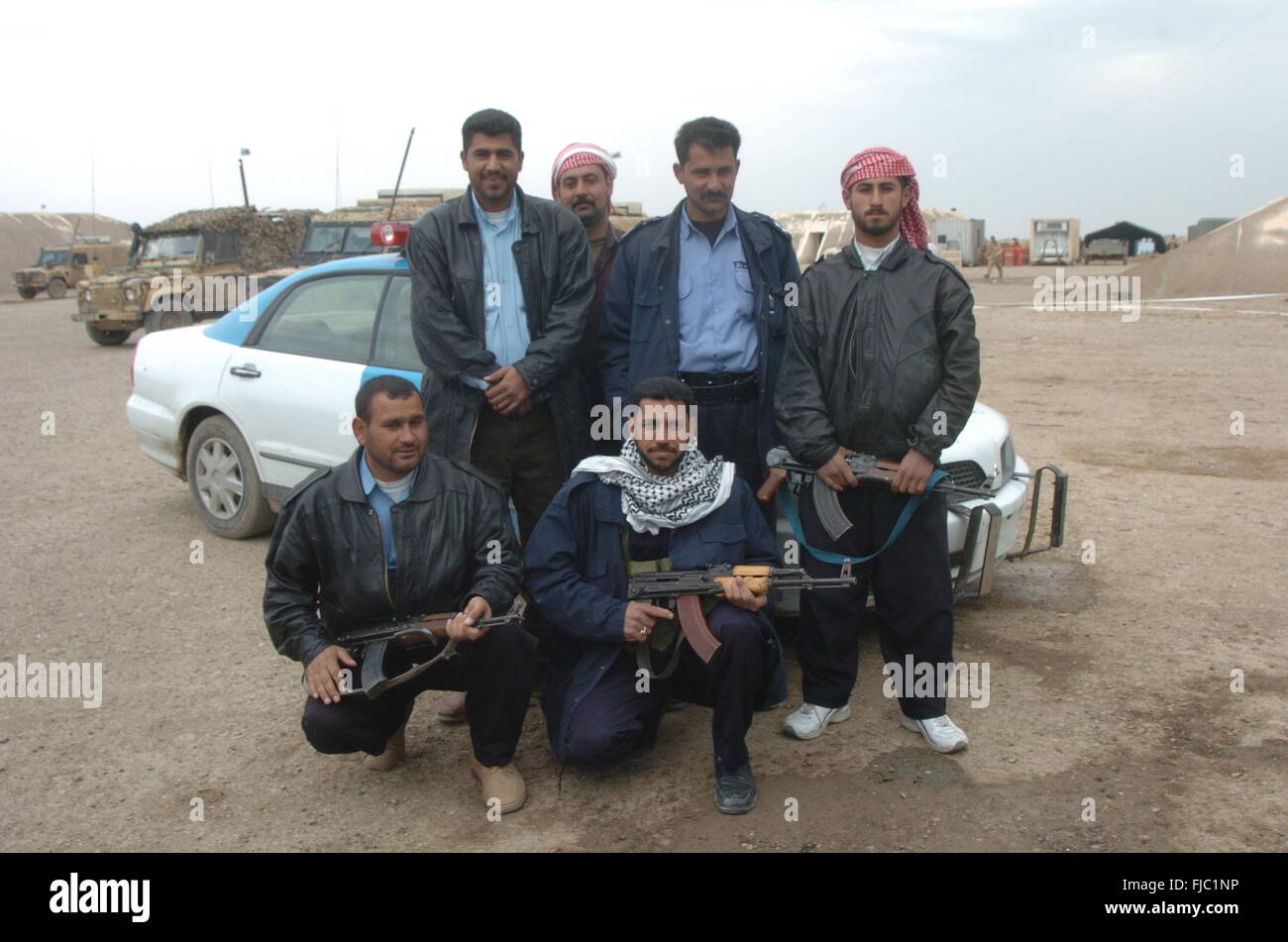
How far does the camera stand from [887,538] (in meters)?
3.38

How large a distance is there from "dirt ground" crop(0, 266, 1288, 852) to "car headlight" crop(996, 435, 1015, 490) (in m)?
0.59

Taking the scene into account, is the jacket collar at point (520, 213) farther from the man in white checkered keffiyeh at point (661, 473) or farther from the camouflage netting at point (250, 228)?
the camouflage netting at point (250, 228)

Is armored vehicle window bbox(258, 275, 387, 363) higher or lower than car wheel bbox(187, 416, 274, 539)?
higher

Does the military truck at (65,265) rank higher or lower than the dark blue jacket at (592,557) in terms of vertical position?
higher

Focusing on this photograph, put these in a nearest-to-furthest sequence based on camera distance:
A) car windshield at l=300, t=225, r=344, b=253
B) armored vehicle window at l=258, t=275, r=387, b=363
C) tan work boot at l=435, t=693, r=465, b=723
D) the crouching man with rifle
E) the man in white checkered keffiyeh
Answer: the crouching man with rifle → the man in white checkered keffiyeh → tan work boot at l=435, t=693, r=465, b=723 → armored vehicle window at l=258, t=275, r=387, b=363 → car windshield at l=300, t=225, r=344, b=253

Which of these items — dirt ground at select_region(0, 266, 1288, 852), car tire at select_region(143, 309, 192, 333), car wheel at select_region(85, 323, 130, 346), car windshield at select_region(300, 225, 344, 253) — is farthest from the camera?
car wheel at select_region(85, 323, 130, 346)

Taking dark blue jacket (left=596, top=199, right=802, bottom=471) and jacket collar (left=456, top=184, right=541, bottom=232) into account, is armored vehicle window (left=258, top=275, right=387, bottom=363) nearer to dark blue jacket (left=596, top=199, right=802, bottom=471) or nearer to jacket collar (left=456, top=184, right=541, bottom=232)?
jacket collar (left=456, top=184, right=541, bottom=232)

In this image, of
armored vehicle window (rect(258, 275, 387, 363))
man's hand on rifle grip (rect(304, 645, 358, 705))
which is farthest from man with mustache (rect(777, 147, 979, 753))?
armored vehicle window (rect(258, 275, 387, 363))

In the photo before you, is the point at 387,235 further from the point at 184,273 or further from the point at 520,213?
the point at 184,273

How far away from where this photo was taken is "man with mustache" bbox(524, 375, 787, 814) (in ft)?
10.3

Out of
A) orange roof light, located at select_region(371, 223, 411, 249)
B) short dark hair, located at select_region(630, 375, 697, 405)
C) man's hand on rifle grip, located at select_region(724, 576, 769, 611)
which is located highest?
orange roof light, located at select_region(371, 223, 411, 249)

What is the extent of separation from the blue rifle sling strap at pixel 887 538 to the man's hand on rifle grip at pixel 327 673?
145 cm

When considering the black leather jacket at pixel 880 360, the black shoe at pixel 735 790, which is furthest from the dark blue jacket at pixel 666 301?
the black shoe at pixel 735 790

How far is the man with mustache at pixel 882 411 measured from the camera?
3.24m
